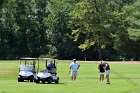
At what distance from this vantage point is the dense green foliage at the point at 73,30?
106m

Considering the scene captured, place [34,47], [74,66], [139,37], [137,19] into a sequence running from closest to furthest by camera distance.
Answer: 1. [74,66]
2. [139,37]
3. [137,19]
4. [34,47]

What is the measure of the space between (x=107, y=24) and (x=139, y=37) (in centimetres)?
1188

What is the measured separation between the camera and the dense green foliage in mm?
105750

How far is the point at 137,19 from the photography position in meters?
106

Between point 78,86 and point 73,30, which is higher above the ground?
point 73,30

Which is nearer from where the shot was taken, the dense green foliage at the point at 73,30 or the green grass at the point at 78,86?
the green grass at the point at 78,86

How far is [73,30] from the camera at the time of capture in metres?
106

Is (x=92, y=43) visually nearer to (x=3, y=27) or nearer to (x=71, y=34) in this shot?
(x=71, y=34)

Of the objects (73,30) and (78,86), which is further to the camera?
(73,30)

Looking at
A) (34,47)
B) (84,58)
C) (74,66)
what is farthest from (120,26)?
(74,66)

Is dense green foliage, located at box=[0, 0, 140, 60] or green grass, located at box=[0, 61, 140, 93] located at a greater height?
dense green foliage, located at box=[0, 0, 140, 60]

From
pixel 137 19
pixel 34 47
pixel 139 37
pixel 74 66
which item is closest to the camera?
pixel 74 66

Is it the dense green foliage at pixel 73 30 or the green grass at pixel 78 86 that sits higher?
the dense green foliage at pixel 73 30

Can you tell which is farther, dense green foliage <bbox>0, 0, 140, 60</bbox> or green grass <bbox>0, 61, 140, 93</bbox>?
dense green foliage <bbox>0, 0, 140, 60</bbox>
